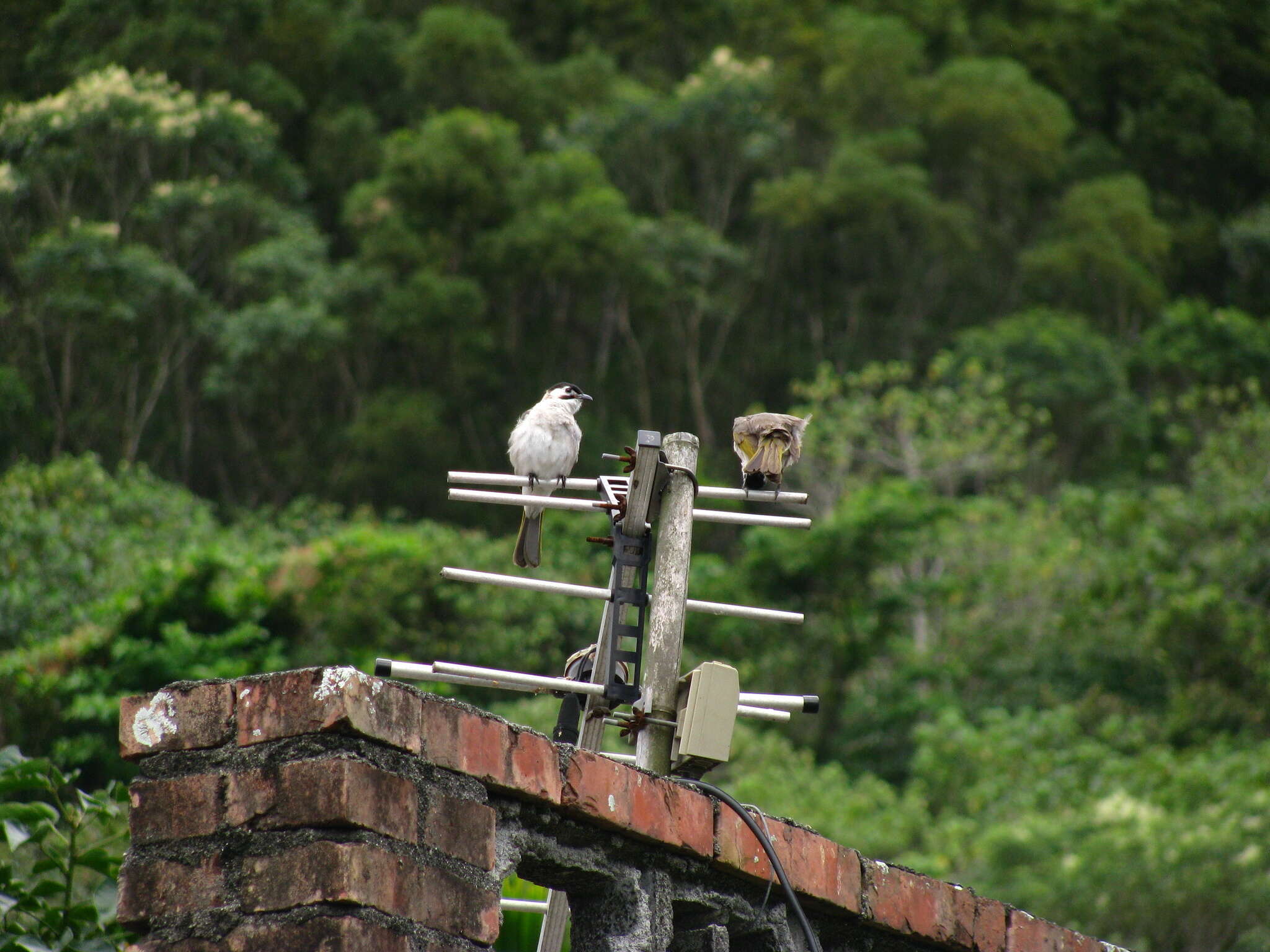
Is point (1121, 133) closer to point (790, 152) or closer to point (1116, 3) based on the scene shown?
point (1116, 3)

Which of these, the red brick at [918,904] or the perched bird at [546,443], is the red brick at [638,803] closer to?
the red brick at [918,904]

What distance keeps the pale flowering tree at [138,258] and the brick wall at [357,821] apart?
23.1 m

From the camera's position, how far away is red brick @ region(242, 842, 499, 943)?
195 centimetres

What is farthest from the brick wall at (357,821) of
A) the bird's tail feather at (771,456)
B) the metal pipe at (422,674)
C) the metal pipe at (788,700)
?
the bird's tail feather at (771,456)

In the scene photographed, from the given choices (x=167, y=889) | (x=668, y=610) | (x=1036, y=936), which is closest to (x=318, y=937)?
(x=167, y=889)

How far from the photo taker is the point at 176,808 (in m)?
2.07

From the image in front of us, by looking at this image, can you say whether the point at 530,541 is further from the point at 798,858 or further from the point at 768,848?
the point at 768,848

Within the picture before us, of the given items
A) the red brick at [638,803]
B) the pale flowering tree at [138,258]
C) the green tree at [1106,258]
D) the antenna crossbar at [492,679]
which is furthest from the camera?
the green tree at [1106,258]

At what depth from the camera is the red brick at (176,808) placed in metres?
→ 2.05

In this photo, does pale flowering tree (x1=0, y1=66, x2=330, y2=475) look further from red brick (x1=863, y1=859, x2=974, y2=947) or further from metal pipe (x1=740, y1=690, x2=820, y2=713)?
red brick (x1=863, y1=859, x2=974, y2=947)

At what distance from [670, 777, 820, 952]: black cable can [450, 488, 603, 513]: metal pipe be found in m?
0.65

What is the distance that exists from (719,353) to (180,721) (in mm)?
27183

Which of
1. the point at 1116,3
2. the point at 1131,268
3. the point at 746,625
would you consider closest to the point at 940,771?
the point at 746,625

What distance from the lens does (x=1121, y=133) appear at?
107 feet
